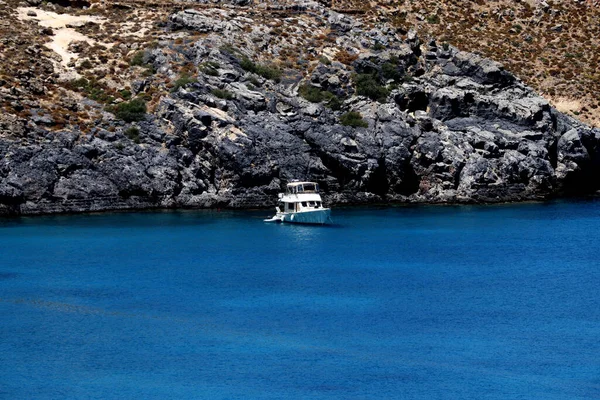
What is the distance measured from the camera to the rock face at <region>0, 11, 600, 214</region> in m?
93.2

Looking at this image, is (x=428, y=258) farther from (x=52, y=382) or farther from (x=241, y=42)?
(x=241, y=42)

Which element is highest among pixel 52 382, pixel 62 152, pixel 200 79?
pixel 200 79

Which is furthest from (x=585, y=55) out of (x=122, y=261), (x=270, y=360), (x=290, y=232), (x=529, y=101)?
(x=270, y=360)

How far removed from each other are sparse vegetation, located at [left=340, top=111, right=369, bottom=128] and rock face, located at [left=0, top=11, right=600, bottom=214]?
28.1 inches

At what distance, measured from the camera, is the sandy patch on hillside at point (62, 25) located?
361 ft

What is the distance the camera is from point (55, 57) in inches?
4247

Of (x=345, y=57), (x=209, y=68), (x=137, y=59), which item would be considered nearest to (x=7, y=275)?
(x=209, y=68)

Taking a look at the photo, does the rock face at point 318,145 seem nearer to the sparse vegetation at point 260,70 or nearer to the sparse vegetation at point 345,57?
the sparse vegetation at point 260,70

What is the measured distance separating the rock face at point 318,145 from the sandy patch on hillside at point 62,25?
9804 millimetres

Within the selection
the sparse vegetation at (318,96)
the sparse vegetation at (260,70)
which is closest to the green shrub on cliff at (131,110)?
the sparse vegetation at (260,70)

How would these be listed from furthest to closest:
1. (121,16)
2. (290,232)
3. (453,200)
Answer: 1. (121,16)
2. (453,200)
3. (290,232)

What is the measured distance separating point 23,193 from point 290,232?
24482mm

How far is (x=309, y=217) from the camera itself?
292 ft

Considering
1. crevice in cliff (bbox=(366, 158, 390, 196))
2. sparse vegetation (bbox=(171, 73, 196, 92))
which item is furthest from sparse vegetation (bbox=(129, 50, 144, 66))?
crevice in cliff (bbox=(366, 158, 390, 196))
